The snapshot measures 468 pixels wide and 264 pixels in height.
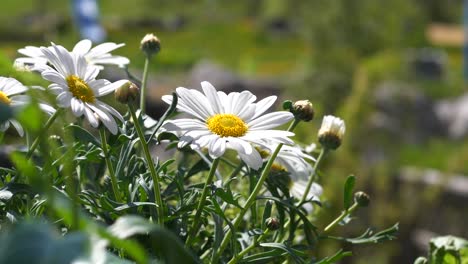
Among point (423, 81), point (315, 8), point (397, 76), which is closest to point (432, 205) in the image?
point (397, 76)

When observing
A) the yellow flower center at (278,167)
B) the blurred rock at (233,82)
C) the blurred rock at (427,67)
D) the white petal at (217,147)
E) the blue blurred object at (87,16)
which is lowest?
the blurred rock at (427,67)

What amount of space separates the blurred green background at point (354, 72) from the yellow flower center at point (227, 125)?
5.4 inches

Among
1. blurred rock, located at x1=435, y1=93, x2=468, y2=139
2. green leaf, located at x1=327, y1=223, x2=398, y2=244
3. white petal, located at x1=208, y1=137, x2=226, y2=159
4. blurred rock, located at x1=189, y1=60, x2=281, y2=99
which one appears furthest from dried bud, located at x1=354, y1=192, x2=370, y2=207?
blurred rock, located at x1=189, y1=60, x2=281, y2=99

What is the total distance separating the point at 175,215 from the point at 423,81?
24.2 feet

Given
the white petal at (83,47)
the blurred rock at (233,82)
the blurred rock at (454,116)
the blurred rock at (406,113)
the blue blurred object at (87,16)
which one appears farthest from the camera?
the blue blurred object at (87,16)

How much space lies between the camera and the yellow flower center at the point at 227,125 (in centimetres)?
40

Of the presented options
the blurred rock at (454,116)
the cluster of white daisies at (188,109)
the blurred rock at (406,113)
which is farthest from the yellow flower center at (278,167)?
the blurred rock at (454,116)

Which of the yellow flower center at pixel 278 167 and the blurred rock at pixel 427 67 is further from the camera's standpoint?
the blurred rock at pixel 427 67

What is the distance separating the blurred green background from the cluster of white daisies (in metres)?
0.09

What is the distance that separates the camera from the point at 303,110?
423 millimetres

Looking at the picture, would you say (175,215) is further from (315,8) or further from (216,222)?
(315,8)

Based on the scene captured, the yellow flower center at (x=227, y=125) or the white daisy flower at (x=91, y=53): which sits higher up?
the white daisy flower at (x=91, y=53)

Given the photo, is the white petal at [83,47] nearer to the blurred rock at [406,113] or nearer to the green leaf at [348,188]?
the green leaf at [348,188]

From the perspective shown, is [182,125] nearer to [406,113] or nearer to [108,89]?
[108,89]
